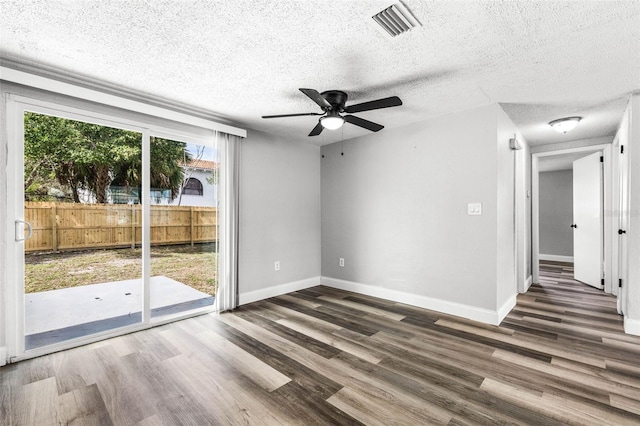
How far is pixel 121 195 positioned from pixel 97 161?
388mm

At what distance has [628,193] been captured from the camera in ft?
10.2

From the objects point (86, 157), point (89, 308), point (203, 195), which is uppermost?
point (86, 157)

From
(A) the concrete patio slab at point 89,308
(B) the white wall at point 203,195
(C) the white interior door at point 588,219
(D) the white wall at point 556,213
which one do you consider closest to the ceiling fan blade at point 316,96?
(B) the white wall at point 203,195

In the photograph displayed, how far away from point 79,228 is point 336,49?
9.36ft

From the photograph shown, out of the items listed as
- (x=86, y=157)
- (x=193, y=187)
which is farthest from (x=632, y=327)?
(x=86, y=157)

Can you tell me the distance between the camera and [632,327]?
2988 mm

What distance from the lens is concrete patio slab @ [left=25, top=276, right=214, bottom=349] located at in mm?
2641

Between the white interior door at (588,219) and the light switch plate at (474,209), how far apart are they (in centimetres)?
288

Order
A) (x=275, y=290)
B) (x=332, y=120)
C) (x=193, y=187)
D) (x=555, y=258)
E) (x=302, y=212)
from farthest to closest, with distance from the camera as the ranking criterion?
(x=555, y=258) → (x=302, y=212) → (x=275, y=290) → (x=193, y=187) → (x=332, y=120)

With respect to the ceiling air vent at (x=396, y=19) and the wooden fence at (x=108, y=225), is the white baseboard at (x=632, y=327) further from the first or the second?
the wooden fence at (x=108, y=225)

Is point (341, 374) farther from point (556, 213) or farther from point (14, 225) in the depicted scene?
point (556, 213)

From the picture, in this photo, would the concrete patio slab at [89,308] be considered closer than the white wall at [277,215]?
Yes

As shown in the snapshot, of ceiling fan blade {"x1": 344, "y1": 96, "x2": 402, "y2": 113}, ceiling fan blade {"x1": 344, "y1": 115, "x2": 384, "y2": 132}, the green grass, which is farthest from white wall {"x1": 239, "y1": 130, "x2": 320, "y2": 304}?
ceiling fan blade {"x1": 344, "y1": 96, "x2": 402, "y2": 113}

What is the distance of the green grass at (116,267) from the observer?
2.65 meters
